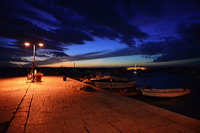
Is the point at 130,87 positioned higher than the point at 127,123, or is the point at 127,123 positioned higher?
the point at 127,123

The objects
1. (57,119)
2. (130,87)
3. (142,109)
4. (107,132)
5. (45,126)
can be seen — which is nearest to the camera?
(107,132)

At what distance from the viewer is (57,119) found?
3645mm

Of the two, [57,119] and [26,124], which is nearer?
[26,124]

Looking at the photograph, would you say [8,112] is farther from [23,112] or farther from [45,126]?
[45,126]

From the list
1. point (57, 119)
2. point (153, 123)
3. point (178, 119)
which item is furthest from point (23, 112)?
point (178, 119)

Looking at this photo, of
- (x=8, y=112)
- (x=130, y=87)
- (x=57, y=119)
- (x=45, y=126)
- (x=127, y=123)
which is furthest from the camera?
(x=130, y=87)

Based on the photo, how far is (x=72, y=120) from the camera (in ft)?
11.7

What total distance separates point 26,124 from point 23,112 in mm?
1021

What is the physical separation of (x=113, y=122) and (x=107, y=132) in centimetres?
57

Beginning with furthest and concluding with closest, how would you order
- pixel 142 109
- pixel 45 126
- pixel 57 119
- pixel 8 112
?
1. pixel 142 109
2. pixel 8 112
3. pixel 57 119
4. pixel 45 126

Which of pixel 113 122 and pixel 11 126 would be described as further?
pixel 113 122

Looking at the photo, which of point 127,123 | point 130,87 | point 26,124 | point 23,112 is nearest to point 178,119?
point 127,123

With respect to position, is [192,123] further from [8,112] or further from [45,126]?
[8,112]

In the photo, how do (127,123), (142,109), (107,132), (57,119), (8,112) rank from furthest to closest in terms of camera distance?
(142,109)
(8,112)
(57,119)
(127,123)
(107,132)
